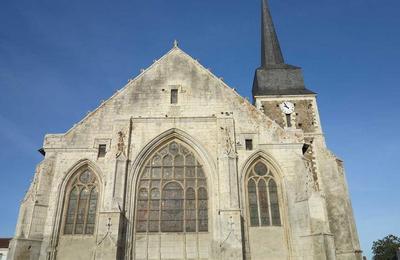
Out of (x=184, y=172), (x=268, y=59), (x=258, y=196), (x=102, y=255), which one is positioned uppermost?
(x=268, y=59)

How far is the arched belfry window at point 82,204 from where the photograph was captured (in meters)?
11.4

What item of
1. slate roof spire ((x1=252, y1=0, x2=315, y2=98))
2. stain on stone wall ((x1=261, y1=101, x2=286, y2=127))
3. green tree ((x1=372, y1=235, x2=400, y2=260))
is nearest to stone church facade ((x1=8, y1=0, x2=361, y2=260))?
stain on stone wall ((x1=261, y1=101, x2=286, y2=127))

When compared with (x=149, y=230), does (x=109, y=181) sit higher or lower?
higher

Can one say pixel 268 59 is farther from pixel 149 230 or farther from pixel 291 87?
pixel 149 230

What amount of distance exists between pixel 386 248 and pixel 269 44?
31141mm

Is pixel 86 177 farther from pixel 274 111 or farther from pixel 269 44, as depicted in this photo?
pixel 269 44

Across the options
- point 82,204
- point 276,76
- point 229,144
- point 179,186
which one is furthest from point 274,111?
point 82,204

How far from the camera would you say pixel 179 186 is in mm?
11914

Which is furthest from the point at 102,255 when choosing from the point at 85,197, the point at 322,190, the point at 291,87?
the point at 291,87

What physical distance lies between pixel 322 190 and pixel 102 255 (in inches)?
359

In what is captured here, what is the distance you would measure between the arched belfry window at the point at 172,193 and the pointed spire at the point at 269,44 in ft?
35.2

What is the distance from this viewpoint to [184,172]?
12148 millimetres

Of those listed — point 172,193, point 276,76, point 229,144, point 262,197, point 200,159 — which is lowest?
point 262,197

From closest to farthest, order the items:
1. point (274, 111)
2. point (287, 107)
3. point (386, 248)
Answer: point (274, 111) → point (287, 107) → point (386, 248)
